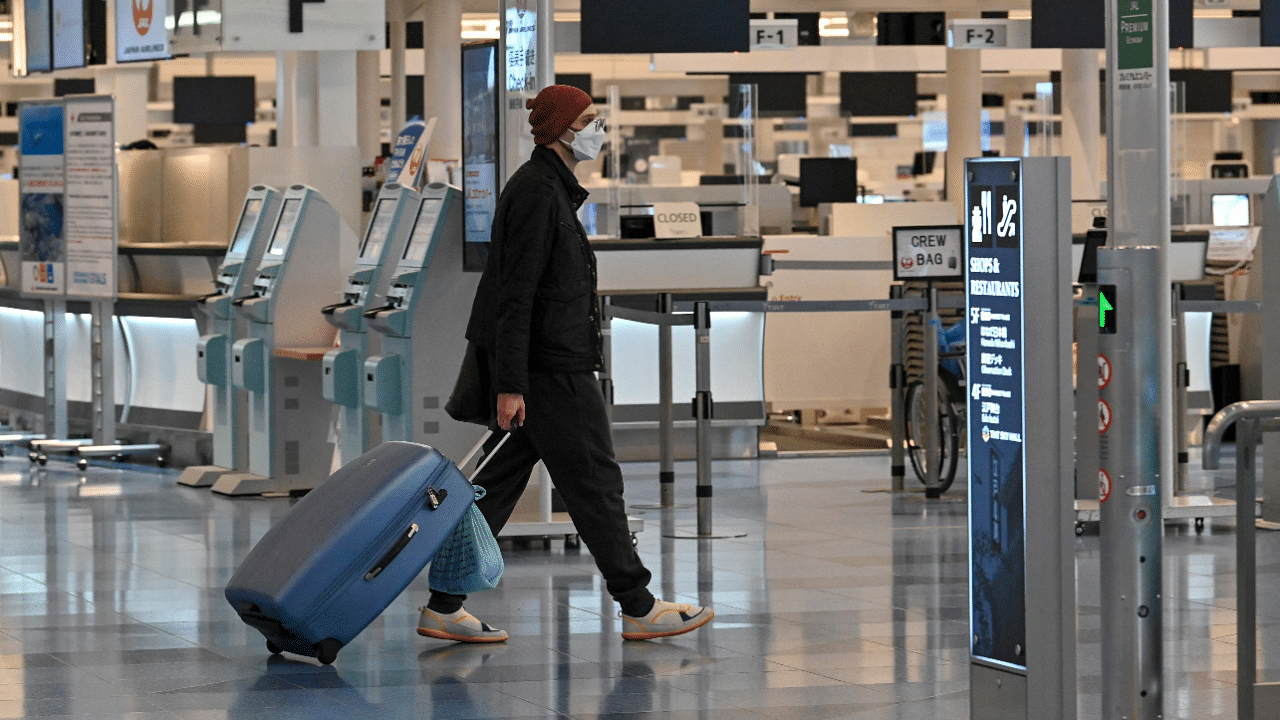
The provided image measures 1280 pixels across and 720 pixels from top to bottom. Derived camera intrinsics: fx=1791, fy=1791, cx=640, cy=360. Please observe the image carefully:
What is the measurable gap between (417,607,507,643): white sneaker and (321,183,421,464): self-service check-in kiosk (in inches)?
105

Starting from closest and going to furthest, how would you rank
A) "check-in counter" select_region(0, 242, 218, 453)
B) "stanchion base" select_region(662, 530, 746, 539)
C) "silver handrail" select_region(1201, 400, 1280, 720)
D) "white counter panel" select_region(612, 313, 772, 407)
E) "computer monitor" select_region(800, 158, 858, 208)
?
"silver handrail" select_region(1201, 400, 1280, 720) < "stanchion base" select_region(662, 530, 746, 539) < "check-in counter" select_region(0, 242, 218, 453) < "white counter panel" select_region(612, 313, 772, 407) < "computer monitor" select_region(800, 158, 858, 208)

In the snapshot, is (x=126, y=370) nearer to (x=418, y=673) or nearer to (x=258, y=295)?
(x=258, y=295)

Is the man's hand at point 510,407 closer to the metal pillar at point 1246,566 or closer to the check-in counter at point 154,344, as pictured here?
the metal pillar at point 1246,566

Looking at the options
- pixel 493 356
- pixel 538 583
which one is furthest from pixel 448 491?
pixel 538 583

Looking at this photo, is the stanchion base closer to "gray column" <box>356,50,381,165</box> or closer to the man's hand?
the man's hand

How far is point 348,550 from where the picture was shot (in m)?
4.62

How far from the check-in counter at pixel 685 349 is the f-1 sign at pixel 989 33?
185cm

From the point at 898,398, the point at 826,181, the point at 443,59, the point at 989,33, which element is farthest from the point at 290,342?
the point at 443,59

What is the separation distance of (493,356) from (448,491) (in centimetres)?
40

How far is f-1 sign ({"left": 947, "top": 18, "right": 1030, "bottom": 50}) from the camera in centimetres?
→ 1006

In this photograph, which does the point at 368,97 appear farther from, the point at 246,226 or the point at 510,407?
the point at 510,407

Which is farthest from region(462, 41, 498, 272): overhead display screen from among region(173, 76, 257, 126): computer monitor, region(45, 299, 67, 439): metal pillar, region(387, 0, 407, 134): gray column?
region(173, 76, 257, 126): computer monitor

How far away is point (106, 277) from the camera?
984 centimetres

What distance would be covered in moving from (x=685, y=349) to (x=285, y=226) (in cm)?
260
